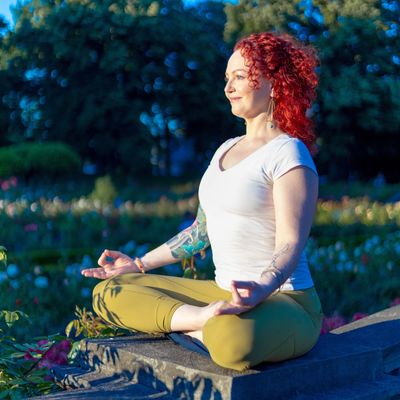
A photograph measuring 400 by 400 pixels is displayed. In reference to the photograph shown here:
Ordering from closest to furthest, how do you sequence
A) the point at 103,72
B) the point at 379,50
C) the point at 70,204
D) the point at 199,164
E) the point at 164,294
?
the point at 164,294 → the point at 70,204 → the point at 379,50 → the point at 103,72 → the point at 199,164

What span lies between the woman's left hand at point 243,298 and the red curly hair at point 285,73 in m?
0.79

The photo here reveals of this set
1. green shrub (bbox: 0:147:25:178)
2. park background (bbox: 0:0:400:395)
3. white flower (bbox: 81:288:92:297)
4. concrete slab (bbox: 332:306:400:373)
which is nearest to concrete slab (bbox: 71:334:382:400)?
concrete slab (bbox: 332:306:400:373)

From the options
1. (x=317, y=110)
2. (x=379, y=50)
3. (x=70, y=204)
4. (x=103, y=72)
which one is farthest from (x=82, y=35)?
(x=70, y=204)

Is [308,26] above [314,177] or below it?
above

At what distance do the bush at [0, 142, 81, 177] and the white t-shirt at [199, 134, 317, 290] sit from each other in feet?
42.4

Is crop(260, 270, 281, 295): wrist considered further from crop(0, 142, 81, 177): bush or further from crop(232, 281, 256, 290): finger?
crop(0, 142, 81, 177): bush

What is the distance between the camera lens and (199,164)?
30.2 m

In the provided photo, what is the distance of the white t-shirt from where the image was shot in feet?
8.79

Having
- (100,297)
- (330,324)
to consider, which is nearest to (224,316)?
(100,297)

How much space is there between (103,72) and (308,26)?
8.10 metres

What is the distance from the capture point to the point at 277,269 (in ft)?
→ 8.16

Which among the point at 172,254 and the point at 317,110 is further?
the point at 317,110

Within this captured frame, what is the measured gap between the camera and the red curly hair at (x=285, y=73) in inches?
111

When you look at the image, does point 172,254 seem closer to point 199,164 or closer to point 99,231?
point 99,231
